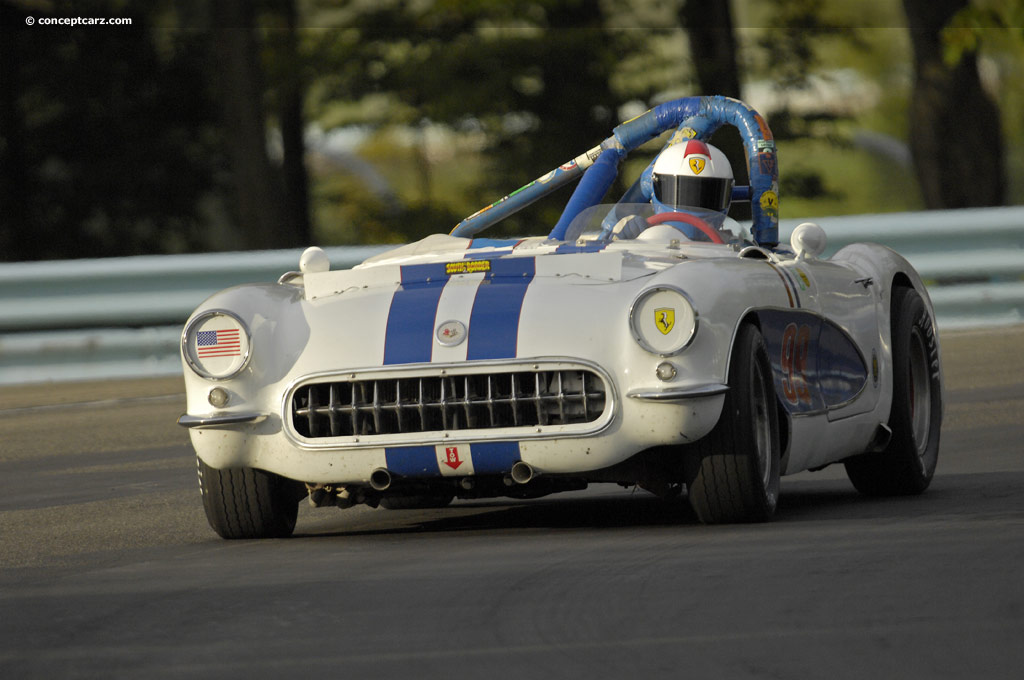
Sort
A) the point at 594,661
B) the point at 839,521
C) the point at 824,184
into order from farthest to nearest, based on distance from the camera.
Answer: the point at 824,184 < the point at 839,521 < the point at 594,661

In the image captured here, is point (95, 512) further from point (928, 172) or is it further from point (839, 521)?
point (928, 172)

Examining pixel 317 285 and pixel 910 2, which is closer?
pixel 317 285

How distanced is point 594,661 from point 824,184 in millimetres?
21436

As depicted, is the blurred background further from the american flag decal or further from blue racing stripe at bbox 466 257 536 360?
the american flag decal

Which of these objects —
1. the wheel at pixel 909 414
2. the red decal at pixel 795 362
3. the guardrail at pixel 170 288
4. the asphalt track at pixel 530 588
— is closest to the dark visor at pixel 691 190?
the wheel at pixel 909 414

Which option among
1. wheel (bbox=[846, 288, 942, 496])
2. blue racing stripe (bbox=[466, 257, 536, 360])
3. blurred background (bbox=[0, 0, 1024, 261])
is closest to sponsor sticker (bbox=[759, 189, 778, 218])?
wheel (bbox=[846, 288, 942, 496])

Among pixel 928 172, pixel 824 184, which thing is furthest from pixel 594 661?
pixel 824 184

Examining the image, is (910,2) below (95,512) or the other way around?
the other way around

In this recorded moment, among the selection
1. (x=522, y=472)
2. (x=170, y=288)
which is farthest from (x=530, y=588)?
(x=170, y=288)

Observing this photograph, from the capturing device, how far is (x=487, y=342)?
5867mm

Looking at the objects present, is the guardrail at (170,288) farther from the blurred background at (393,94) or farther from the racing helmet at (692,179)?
the blurred background at (393,94)

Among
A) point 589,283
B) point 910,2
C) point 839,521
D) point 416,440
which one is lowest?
point 839,521

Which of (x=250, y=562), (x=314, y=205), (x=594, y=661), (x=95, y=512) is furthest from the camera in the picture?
(x=314, y=205)

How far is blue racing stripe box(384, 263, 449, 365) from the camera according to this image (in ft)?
19.4
